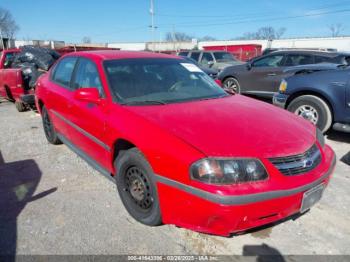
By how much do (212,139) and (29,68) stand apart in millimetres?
7014

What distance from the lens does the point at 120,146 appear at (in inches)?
119

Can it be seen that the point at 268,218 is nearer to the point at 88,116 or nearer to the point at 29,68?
the point at 88,116

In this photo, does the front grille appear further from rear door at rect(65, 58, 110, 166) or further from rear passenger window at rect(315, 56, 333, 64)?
rear passenger window at rect(315, 56, 333, 64)

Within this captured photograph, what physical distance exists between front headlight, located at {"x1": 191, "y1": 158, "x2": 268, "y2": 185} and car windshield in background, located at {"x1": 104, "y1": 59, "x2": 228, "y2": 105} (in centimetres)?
109

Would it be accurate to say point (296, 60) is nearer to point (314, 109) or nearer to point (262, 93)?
point (262, 93)

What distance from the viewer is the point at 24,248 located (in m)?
2.60

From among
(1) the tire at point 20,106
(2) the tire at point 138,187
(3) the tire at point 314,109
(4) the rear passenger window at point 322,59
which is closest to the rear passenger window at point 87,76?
(2) the tire at point 138,187

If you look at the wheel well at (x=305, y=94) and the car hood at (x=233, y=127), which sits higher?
the car hood at (x=233, y=127)

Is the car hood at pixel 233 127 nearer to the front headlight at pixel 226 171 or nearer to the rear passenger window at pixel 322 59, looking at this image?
the front headlight at pixel 226 171

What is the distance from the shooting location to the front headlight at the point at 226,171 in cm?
222

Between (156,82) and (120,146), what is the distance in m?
0.88

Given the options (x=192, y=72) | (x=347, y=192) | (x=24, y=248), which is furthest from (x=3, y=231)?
(x=347, y=192)

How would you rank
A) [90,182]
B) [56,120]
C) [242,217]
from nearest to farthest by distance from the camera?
[242,217]
[90,182]
[56,120]

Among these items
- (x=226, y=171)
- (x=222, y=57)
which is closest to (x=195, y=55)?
(x=222, y=57)
